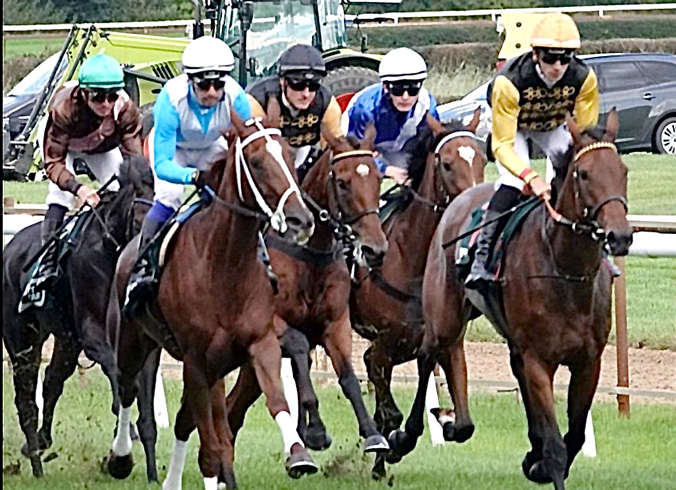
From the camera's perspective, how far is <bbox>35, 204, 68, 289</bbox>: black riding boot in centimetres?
860

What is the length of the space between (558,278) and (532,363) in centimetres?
39

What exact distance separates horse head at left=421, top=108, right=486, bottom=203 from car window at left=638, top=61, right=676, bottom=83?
12983mm

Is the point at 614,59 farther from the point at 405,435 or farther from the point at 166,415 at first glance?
the point at 405,435

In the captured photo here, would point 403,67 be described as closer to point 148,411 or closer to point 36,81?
point 148,411

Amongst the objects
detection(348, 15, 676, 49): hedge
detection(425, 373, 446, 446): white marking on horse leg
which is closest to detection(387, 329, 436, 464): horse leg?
detection(425, 373, 446, 446): white marking on horse leg

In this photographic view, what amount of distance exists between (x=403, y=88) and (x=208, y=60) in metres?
1.87

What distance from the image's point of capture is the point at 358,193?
23.6 feet

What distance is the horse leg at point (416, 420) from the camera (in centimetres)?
819

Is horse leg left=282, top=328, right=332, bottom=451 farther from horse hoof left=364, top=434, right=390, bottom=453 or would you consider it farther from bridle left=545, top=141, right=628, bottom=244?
bridle left=545, top=141, right=628, bottom=244

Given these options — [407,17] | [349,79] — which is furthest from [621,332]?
[407,17]

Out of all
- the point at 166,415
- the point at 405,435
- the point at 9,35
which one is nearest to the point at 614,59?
the point at 9,35

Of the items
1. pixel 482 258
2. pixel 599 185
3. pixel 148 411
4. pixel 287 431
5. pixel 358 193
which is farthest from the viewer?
pixel 148 411

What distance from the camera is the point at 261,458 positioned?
8602 mm

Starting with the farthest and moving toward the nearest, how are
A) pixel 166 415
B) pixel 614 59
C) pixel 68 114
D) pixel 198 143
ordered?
pixel 614 59, pixel 166 415, pixel 68 114, pixel 198 143
